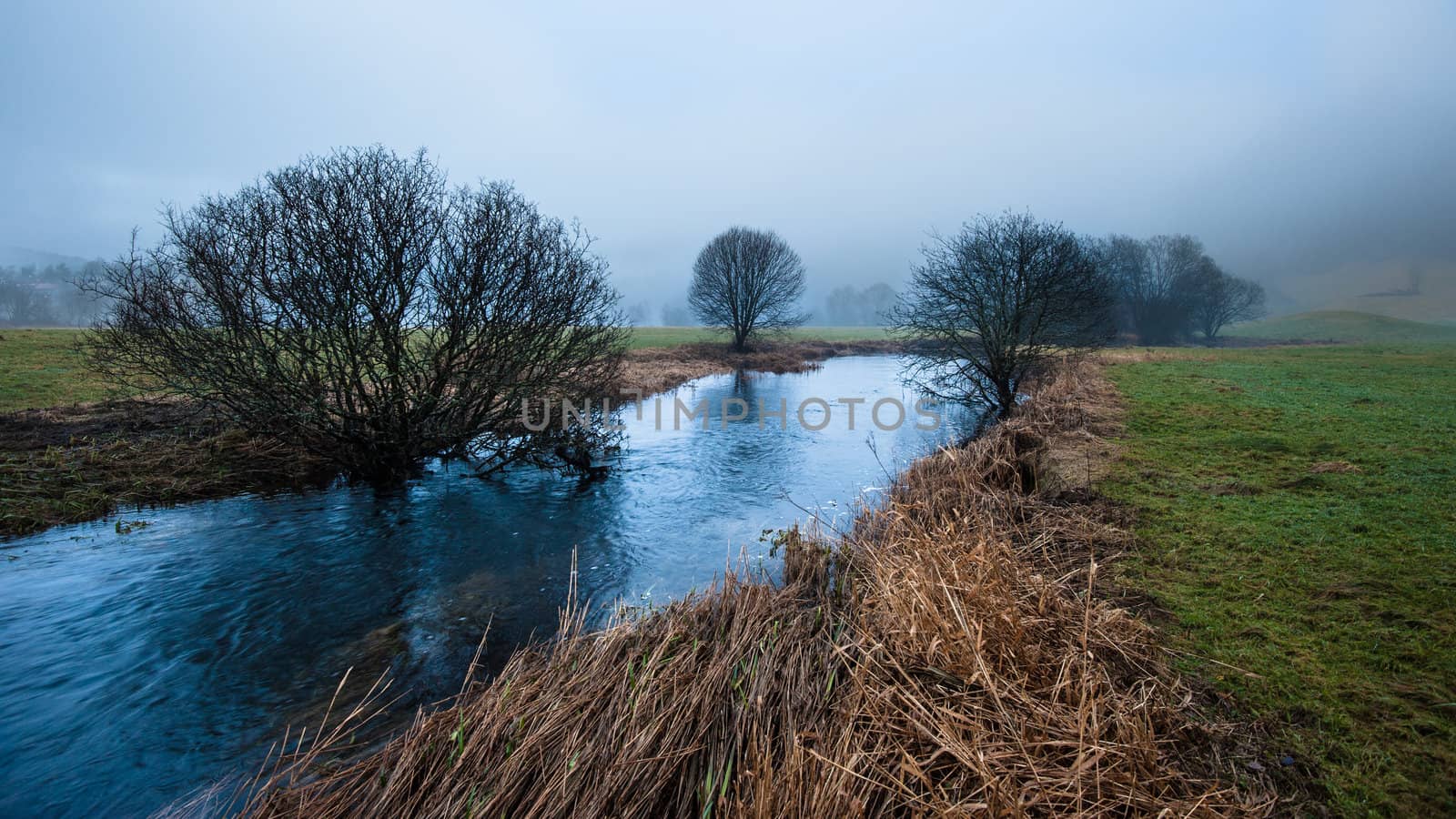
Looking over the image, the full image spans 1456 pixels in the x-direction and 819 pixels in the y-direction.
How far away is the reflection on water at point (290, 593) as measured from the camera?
504 cm

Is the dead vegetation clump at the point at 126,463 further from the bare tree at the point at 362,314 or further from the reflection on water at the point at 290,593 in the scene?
the bare tree at the point at 362,314

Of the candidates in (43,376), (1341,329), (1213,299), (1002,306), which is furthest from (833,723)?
(1341,329)

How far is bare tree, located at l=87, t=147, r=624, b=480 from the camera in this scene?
9672mm

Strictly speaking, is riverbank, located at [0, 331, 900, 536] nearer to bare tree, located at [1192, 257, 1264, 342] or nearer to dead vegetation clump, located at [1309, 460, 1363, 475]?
dead vegetation clump, located at [1309, 460, 1363, 475]

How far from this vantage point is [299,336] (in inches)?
391

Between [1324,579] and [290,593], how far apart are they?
11845 mm

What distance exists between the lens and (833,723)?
3744 mm

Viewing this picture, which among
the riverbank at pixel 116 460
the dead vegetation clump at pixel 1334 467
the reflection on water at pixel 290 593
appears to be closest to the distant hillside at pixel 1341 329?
the dead vegetation clump at pixel 1334 467

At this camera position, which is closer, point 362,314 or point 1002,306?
point 362,314

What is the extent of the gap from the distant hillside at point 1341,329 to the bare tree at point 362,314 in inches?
3647

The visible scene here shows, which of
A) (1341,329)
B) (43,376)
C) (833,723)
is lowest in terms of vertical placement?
(1341,329)

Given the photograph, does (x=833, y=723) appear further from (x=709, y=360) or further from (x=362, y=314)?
(x=709, y=360)

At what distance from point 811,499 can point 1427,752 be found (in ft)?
28.5

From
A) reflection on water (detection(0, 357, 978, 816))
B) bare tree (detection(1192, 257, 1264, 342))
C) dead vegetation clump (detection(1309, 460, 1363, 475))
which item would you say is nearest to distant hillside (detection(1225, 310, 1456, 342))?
bare tree (detection(1192, 257, 1264, 342))
